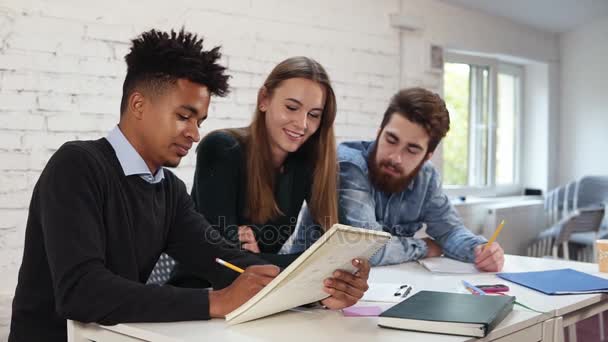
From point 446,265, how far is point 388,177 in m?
0.36

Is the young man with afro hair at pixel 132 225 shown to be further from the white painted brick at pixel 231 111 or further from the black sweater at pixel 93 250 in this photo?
the white painted brick at pixel 231 111

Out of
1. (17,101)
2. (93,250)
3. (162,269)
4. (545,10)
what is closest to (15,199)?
(17,101)

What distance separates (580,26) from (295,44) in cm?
303

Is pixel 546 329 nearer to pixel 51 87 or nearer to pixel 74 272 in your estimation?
pixel 74 272

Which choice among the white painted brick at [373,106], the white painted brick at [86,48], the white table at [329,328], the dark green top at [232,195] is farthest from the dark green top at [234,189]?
the white painted brick at [373,106]

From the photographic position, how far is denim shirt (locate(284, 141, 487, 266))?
195 cm

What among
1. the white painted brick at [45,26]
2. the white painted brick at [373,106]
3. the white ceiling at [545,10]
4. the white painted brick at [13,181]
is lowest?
the white painted brick at [13,181]

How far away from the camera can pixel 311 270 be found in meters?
1.09

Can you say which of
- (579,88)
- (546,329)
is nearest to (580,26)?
(579,88)

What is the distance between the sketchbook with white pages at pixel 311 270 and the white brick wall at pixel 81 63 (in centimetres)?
146

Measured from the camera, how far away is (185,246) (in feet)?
4.78

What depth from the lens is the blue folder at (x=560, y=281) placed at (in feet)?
5.07

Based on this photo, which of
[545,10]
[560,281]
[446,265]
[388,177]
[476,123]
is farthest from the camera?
[476,123]

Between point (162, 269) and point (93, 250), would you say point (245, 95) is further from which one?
point (93, 250)
